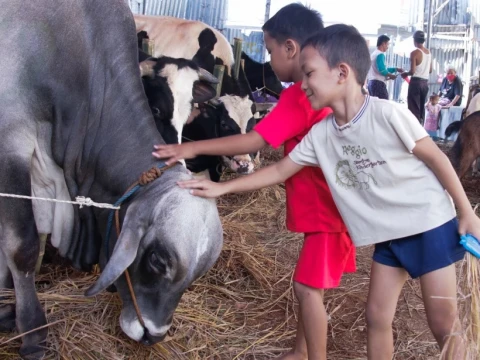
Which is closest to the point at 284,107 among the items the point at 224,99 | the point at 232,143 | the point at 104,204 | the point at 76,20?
the point at 232,143

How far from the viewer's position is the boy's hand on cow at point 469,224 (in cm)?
216

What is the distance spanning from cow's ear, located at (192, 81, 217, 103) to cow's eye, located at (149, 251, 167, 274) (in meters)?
2.09

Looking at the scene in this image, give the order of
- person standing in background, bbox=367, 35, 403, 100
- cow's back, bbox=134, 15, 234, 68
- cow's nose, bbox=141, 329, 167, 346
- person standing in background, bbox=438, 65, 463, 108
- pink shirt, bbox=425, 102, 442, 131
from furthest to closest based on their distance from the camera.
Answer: person standing in background, bbox=438, 65, 463, 108 < pink shirt, bbox=425, 102, 442, 131 < person standing in background, bbox=367, 35, 403, 100 < cow's back, bbox=134, 15, 234, 68 < cow's nose, bbox=141, 329, 167, 346

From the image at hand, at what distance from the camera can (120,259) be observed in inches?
92.7

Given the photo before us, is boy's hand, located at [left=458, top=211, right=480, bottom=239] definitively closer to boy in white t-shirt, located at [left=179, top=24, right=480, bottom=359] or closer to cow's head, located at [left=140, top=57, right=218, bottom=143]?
boy in white t-shirt, located at [left=179, top=24, right=480, bottom=359]

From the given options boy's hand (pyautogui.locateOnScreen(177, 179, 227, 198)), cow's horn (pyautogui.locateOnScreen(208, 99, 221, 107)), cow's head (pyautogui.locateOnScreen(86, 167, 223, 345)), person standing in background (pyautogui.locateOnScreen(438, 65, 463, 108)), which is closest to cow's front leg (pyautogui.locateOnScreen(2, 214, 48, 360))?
cow's head (pyautogui.locateOnScreen(86, 167, 223, 345))

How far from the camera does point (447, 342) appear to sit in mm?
2072

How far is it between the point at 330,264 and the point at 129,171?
38.4 inches

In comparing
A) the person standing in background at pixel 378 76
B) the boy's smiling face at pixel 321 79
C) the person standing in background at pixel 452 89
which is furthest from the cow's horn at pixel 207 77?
the person standing in background at pixel 452 89

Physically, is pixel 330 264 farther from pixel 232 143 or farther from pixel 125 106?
pixel 125 106

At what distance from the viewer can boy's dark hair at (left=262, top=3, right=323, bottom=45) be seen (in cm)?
270

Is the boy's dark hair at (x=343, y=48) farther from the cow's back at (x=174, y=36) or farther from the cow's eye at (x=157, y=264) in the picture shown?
the cow's back at (x=174, y=36)

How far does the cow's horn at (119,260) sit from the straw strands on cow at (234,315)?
20.0 inches

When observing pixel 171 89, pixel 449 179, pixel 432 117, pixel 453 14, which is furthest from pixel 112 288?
pixel 453 14
